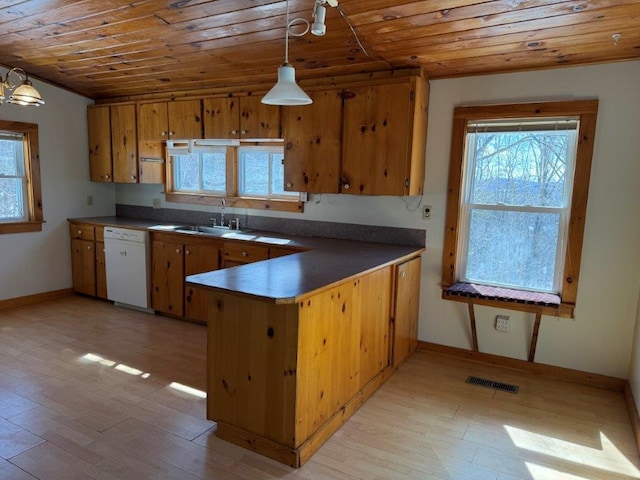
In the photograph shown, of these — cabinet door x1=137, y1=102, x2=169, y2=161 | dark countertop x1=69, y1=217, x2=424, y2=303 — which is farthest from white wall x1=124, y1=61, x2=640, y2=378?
cabinet door x1=137, y1=102, x2=169, y2=161

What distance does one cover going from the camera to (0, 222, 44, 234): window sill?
4434 mm

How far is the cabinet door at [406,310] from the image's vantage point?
3162 mm

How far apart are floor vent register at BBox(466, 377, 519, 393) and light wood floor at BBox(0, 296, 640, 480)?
2.4 inches

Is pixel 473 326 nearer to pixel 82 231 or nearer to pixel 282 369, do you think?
pixel 282 369

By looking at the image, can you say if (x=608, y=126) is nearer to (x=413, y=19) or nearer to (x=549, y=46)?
(x=549, y=46)

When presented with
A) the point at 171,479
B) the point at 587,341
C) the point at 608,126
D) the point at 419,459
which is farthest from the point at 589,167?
the point at 171,479

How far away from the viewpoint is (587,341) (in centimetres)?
313

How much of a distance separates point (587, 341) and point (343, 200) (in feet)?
6.92

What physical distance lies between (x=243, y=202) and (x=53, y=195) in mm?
2145

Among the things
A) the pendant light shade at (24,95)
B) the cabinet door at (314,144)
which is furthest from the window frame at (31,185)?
the cabinet door at (314,144)

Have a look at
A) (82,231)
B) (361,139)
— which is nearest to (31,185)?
(82,231)

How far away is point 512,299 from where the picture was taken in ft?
10.2

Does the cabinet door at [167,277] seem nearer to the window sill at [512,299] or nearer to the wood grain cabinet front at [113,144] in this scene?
the wood grain cabinet front at [113,144]

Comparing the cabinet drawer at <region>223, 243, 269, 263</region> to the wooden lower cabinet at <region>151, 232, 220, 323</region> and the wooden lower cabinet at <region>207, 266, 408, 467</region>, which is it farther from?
the wooden lower cabinet at <region>207, 266, 408, 467</region>
